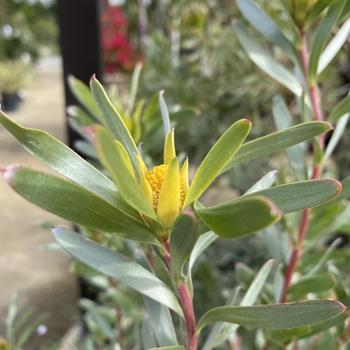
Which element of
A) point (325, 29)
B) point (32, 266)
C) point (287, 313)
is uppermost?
point (325, 29)

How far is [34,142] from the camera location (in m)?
0.27

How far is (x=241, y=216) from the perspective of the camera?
0.23 meters

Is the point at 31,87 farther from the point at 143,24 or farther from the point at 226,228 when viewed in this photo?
the point at 226,228

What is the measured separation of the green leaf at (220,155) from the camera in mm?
273

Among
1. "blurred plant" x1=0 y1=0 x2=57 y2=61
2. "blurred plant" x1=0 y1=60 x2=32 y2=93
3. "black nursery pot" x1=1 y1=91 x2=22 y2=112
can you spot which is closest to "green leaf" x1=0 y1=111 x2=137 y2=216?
"black nursery pot" x1=1 y1=91 x2=22 y2=112

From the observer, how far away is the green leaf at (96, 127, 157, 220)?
0.72ft

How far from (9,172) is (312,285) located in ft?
1.07

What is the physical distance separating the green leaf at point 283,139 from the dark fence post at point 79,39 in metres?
1.09

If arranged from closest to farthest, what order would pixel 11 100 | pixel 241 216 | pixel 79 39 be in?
1. pixel 241 216
2. pixel 79 39
3. pixel 11 100

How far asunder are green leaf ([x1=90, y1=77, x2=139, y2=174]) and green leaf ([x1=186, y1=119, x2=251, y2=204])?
39mm

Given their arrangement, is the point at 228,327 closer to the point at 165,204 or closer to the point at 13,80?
the point at 165,204

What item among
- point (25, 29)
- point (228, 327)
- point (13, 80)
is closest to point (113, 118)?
point (228, 327)

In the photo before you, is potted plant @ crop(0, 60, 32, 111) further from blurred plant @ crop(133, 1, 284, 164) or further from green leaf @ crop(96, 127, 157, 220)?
green leaf @ crop(96, 127, 157, 220)

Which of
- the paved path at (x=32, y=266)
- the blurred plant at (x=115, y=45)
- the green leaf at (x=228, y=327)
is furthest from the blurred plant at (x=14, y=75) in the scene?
the green leaf at (x=228, y=327)
